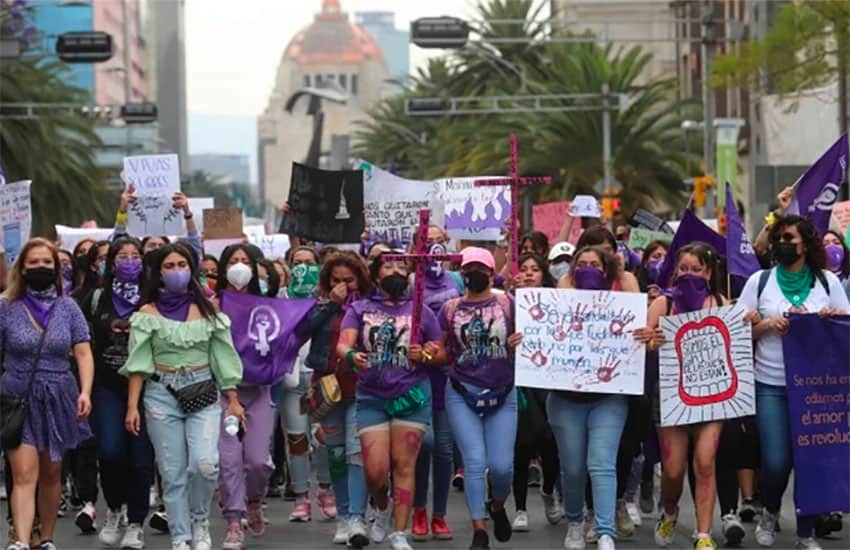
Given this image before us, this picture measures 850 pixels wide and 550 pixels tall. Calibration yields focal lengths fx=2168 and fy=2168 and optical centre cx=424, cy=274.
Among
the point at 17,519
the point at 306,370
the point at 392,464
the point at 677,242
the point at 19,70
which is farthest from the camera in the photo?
the point at 19,70

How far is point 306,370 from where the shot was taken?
1395 centimetres

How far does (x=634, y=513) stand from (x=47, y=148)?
1320 inches

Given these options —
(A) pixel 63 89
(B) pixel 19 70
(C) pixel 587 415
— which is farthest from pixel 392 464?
(A) pixel 63 89

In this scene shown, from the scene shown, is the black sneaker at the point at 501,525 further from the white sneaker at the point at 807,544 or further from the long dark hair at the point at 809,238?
the long dark hair at the point at 809,238

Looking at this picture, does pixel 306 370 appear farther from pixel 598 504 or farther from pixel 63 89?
pixel 63 89

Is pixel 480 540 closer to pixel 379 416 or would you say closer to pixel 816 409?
pixel 379 416

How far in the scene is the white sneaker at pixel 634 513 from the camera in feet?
41.5

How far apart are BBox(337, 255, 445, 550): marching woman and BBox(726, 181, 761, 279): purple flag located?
5.86 feet

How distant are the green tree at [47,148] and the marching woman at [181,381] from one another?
30734mm

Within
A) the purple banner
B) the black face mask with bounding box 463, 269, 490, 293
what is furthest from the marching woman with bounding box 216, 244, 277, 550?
the purple banner

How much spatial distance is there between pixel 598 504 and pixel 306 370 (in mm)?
3299

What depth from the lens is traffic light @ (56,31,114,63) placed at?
43.1 meters

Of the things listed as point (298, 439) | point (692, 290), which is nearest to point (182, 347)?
point (298, 439)

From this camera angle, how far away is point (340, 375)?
12.1m
